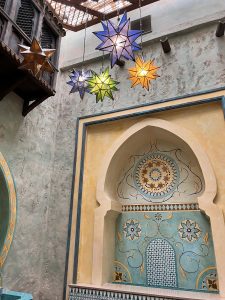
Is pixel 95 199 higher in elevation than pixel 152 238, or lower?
higher

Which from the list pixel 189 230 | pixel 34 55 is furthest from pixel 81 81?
pixel 189 230

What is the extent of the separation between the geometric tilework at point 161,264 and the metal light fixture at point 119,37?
2934 mm

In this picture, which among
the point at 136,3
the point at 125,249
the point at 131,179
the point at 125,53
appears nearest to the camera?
the point at 125,53

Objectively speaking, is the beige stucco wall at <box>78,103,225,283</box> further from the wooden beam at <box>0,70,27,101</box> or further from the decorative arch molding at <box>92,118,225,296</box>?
the wooden beam at <box>0,70,27,101</box>

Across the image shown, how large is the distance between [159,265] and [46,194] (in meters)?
2.36

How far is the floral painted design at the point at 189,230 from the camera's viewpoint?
4.02 meters

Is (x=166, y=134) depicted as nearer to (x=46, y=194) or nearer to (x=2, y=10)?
(x=46, y=194)

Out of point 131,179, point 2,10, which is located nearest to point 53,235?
point 131,179

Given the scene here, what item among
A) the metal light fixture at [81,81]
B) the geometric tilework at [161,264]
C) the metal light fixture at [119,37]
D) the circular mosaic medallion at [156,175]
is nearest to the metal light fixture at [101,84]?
the metal light fixture at [81,81]

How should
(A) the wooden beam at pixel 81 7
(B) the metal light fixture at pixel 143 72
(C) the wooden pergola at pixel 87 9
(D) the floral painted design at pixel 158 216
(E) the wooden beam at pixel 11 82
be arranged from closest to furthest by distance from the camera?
(B) the metal light fixture at pixel 143 72 → (E) the wooden beam at pixel 11 82 → (D) the floral painted design at pixel 158 216 → (A) the wooden beam at pixel 81 7 → (C) the wooden pergola at pixel 87 9

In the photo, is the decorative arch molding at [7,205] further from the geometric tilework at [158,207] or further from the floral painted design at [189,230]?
the floral painted design at [189,230]

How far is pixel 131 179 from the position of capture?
4.84 m

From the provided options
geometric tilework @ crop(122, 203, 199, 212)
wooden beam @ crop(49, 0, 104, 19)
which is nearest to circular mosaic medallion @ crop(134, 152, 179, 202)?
geometric tilework @ crop(122, 203, 199, 212)

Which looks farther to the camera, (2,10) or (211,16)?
(211,16)
